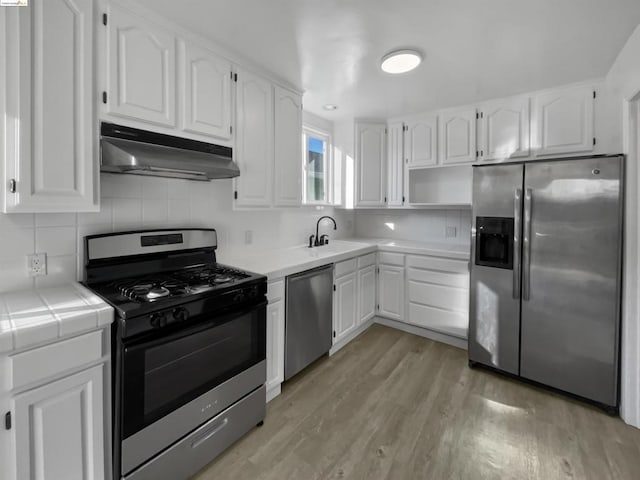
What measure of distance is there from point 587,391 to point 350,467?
70.1 inches

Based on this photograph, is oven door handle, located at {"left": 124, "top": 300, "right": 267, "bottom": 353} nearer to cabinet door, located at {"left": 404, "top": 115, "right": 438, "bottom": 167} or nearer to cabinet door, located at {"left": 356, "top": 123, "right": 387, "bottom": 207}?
cabinet door, located at {"left": 356, "top": 123, "right": 387, "bottom": 207}

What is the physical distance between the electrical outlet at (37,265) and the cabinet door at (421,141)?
10.5 ft

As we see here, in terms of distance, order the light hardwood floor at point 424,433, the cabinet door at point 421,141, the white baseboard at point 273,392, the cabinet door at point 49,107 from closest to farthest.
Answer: the cabinet door at point 49,107 < the light hardwood floor at point 424,433 < the white baseboard at point 273,392 < the cabinet door at point 421,141

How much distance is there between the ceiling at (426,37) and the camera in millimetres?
1581

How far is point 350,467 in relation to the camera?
1608mm

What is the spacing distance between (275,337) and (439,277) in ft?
5.84

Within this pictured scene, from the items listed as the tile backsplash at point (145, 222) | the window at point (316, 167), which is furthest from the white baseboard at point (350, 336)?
the window at point (316, 167)

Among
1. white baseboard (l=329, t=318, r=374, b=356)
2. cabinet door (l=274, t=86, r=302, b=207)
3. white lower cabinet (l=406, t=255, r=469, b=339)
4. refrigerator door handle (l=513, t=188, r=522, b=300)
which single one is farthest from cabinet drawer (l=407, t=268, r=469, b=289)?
cabinet door (l=274, t=86, r=302, b=207)

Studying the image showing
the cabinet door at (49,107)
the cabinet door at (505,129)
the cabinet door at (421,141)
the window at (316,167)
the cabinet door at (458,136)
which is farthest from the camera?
the window at (316,167)

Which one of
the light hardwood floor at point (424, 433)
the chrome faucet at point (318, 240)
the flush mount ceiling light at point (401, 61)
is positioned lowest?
the light hardwood floor at point (424, 433)

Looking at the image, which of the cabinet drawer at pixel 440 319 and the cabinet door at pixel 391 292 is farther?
the cabinet door at pixel 391 292

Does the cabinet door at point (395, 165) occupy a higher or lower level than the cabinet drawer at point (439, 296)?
higher

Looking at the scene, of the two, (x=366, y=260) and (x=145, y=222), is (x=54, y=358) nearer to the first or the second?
(x=145, y=222)

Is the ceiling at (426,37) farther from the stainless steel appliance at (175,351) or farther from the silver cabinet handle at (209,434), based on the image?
the silver cabinet handle at (209,434)
